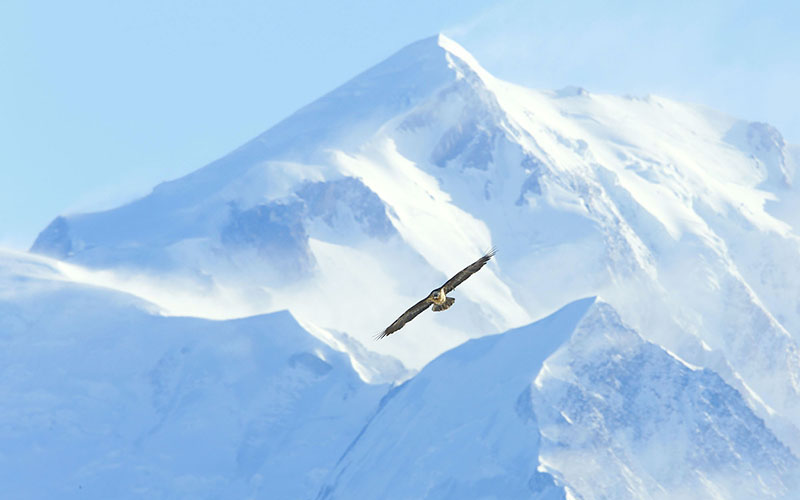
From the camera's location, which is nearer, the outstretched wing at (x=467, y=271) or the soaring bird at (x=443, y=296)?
the soaring bird at (x=443, y=296)

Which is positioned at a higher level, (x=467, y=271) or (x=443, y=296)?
(x=443, y=296)

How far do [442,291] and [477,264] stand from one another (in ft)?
8.41

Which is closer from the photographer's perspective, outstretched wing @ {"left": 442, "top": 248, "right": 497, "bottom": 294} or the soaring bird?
the soaring bird

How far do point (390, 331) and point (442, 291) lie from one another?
5.72 metres

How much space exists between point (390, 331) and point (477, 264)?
607 cm

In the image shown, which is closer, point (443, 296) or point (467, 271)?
point (443, 296)

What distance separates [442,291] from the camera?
8800 cm

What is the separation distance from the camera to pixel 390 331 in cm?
9281

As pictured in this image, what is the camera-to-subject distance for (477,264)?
89.6 meters
